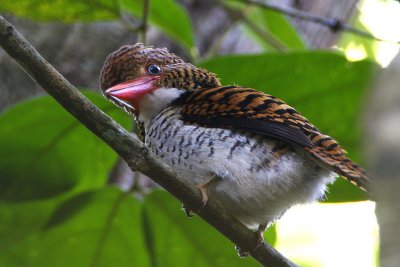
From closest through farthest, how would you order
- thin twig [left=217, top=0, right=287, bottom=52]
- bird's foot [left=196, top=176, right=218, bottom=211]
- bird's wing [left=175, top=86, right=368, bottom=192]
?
bird's foot [left=196, top=176, right=218, bottom=211] → bird's wing [left=175, top=86, right=368, bottom=192] → thin twig [left=217, top=0, right=287, bottom=52]

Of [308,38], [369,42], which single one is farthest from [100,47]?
[369,42]

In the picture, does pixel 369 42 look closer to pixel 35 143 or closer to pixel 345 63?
pixel 345 63

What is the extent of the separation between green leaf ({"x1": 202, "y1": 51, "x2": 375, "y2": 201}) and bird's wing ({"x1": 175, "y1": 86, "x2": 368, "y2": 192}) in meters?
0.12

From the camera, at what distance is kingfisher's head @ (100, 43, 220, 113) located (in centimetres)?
220

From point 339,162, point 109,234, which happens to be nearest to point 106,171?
point 109,234

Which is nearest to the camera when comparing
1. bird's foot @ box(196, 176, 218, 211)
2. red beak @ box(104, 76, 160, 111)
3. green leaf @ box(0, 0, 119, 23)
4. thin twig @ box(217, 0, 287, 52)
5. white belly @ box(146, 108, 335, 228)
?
bird's foot @ box(196, 176, 218, 211)

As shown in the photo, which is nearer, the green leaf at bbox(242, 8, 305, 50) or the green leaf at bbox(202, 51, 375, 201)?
the green leaf at bbox(202, 51, 375, 201)

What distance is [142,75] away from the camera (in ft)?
7.54

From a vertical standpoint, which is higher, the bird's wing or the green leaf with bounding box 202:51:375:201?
the green leaf with bounding box 202:51:375:201

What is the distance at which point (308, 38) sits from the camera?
3902mm

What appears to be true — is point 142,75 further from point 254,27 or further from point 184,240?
point 254,27

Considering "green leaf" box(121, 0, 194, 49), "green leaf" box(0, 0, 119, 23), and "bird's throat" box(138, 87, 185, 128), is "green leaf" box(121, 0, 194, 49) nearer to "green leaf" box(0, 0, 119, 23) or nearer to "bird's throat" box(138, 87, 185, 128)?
"green leaf" box(0, 0, 119, 23)

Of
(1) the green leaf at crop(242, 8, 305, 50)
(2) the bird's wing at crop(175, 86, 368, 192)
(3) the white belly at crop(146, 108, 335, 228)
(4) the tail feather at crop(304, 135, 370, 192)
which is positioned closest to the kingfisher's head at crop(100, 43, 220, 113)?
(2) the bird's wing at crop(175, 86, 368, 192)

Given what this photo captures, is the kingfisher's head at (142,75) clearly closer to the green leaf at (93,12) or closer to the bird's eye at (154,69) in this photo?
the bird's eye at (154,69)
